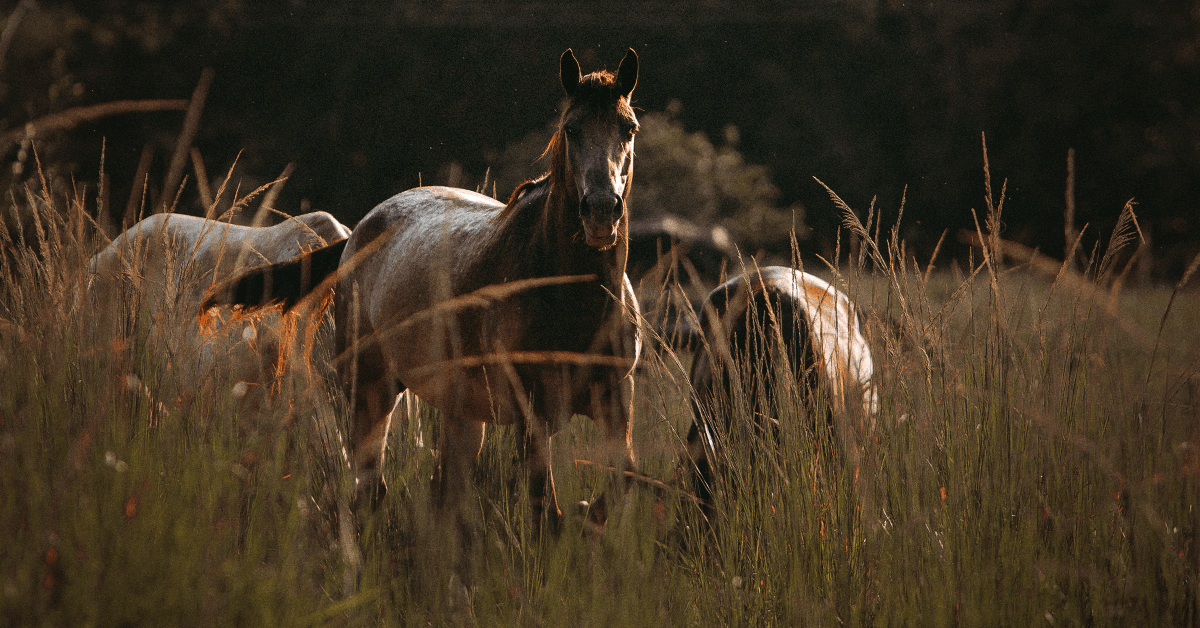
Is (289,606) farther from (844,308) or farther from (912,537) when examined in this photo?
(844,308)

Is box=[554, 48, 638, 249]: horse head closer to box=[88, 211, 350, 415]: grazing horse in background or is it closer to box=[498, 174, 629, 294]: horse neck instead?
box=[498, 174, 629, 294]: horse neck

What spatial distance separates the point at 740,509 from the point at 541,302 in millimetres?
1121

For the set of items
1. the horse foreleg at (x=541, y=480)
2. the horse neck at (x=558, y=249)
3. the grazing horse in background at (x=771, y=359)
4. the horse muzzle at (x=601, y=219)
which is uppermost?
the horse muzzle at (x=601, y=219)

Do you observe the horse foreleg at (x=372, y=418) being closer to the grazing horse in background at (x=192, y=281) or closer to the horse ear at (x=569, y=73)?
the grazing horse in background at (x=192, y=281)

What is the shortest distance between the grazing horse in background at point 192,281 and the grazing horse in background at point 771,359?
4.84ft

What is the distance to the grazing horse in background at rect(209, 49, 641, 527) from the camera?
9.73 feet

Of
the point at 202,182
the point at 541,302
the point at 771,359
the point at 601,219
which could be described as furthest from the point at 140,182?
the point at 771,359

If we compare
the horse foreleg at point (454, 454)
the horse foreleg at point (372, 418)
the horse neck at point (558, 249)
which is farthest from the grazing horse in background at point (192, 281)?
the horse neck at point (558, 249)

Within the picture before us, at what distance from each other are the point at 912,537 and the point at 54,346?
243 centimetres

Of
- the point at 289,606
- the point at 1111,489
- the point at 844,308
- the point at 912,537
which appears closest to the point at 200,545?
the point at 289,606

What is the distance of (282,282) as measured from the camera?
4176mm

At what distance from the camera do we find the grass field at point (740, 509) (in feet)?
5.58

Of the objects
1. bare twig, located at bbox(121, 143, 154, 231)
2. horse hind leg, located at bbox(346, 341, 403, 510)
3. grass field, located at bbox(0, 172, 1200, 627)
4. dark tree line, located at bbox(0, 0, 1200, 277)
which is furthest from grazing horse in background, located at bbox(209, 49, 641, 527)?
dark tree line, located at bbox(0, 0, 1200, 277)

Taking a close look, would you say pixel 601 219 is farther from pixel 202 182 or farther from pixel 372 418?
pixel 372 418
